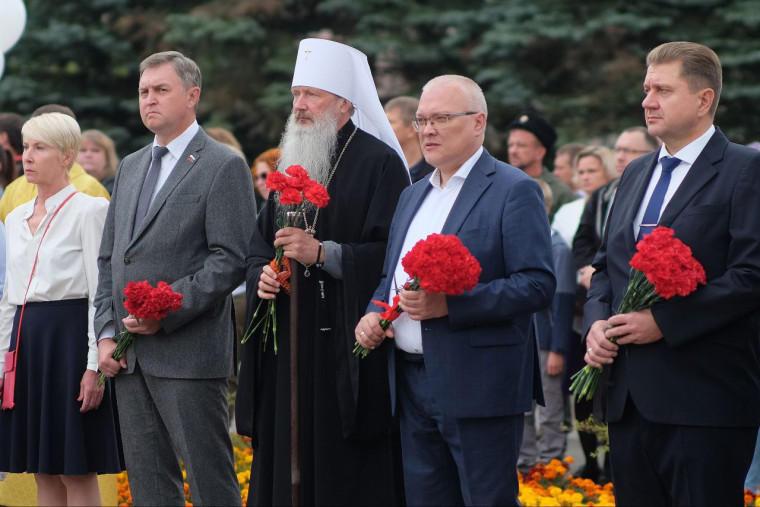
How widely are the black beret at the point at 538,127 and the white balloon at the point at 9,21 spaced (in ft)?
14.5

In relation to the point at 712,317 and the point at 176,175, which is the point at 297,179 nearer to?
the point at 176,175

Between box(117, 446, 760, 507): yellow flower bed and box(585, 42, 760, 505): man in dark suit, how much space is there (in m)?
2.18

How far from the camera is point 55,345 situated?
6.32 metres

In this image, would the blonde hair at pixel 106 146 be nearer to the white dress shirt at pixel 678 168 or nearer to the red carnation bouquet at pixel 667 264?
the white dress shirt at pixel 678 168

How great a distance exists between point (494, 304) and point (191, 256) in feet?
6.10

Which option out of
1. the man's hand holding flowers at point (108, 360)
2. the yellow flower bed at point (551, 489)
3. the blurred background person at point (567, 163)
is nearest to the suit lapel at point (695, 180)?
the yellow flower bed at point (551, 489)

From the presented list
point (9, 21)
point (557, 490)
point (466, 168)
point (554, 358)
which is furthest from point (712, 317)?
point (9, 21)

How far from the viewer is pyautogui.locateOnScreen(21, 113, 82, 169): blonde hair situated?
6.45 m

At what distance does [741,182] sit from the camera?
4.54 m

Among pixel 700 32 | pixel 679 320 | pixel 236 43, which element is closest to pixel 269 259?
pixel 679 320

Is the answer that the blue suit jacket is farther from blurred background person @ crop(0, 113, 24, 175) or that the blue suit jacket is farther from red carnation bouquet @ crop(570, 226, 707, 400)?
blurred background person @ crop(0, 113, 24, 175)

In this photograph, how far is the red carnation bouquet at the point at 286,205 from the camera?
5.27 metres

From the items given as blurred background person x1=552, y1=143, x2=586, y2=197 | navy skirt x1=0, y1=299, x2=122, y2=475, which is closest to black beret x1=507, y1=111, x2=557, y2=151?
blurred background person x1=552, y1=143, x2=586, y2=197

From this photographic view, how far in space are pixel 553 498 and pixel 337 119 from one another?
111 inches
